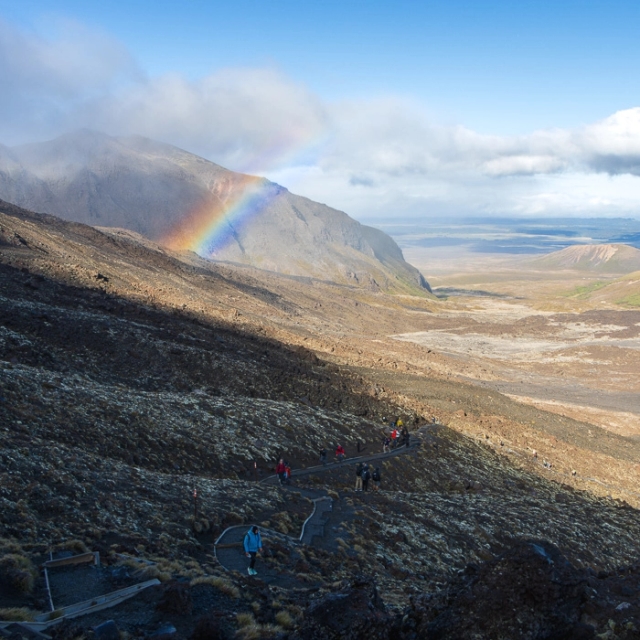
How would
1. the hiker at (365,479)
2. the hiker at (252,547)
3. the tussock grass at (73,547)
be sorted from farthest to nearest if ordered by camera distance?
1. the hiker at (365,479)
2. the hiker at (252,547)
3. the tussock grass at (73,547)

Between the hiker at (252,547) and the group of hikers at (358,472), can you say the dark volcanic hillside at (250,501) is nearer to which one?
the hiker at (252,547)

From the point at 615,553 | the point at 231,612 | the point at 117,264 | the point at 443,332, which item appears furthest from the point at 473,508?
the point at 443,332

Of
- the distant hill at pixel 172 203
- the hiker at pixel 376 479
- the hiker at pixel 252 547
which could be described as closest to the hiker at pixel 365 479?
the hiker at pixel 376 479

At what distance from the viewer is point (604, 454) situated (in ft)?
129

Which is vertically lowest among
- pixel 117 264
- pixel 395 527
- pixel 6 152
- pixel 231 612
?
pixel 395 527

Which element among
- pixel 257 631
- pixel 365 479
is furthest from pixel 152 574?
pixel 365 479

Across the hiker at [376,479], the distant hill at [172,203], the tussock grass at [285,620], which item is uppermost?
the distant hill at [172,203]

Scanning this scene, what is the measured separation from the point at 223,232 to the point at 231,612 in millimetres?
169607

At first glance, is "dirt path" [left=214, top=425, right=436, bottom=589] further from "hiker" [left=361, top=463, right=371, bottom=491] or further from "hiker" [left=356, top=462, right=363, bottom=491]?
"hiker" [left=361, top=463, right=371, bottom=491]

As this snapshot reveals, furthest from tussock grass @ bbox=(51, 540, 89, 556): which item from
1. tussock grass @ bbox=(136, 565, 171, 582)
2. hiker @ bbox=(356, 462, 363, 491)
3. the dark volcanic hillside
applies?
hiker @ bbox=(356, 462, 363, 491)

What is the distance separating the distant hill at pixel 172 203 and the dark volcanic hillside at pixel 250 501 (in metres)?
120

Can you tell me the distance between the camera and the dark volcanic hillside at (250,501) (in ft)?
33.0

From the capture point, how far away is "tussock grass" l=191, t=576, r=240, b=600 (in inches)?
447

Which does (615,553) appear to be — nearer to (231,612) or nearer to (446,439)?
(446,439)
